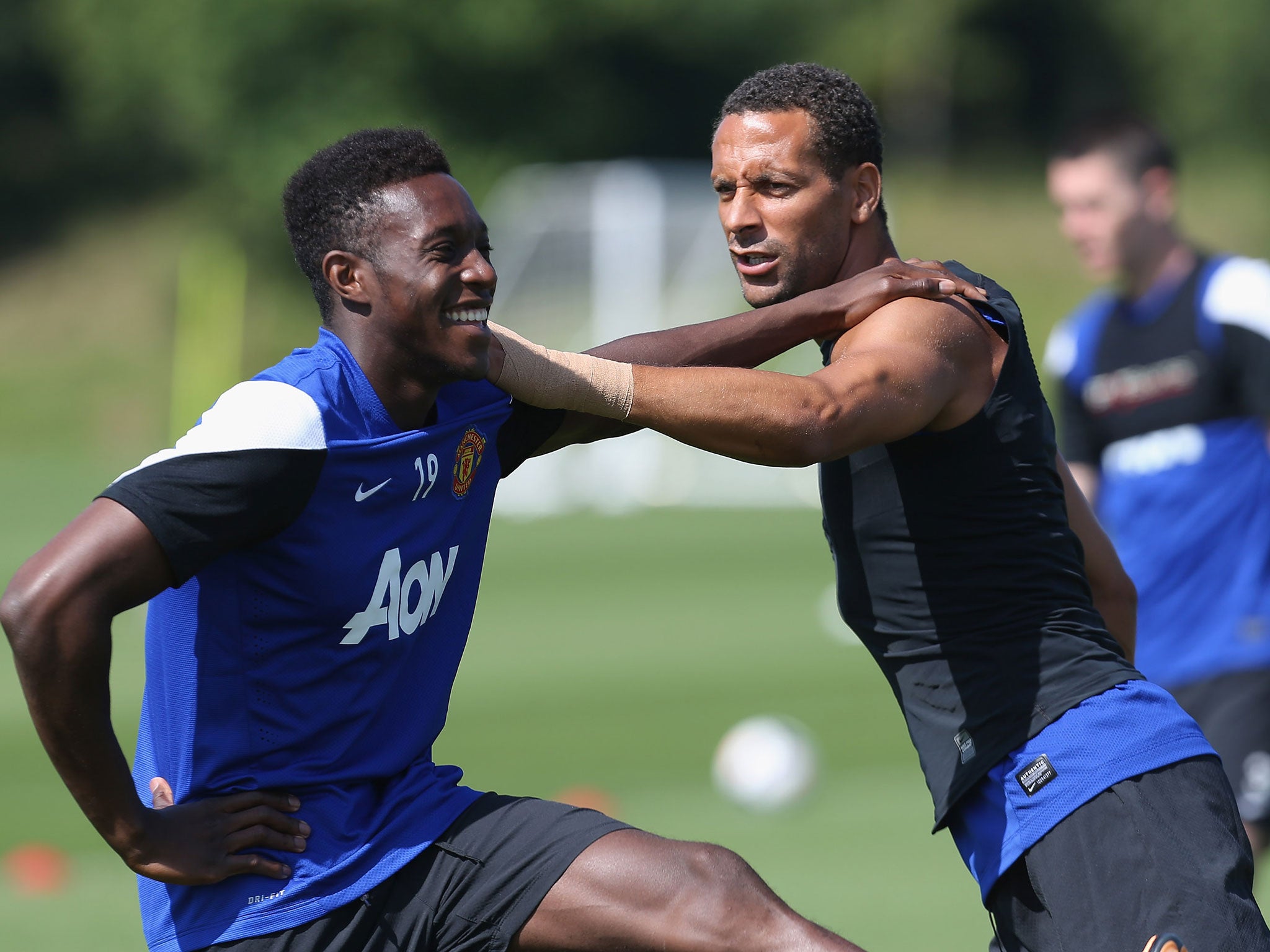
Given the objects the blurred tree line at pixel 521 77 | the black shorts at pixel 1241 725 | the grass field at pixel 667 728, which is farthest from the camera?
the blurred tree line at pixel 521 77

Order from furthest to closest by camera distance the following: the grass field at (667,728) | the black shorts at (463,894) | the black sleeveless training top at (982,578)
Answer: the grass field at (667,728)
the black sleeveless training top at (982,578)
the black shorts at (463,894)

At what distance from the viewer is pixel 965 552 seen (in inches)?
155

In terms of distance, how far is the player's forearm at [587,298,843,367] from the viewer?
415 centimetres

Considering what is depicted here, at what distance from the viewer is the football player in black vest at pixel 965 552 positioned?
3674mm

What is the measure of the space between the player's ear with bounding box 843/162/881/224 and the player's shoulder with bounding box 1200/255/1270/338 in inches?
103

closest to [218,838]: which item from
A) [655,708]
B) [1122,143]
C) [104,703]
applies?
[104,703]

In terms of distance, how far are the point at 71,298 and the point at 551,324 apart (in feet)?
62.6

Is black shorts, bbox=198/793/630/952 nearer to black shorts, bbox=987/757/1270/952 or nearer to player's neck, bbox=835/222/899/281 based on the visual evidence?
black shorts, bbox=987/757/1270/952

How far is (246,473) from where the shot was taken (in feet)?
11.5

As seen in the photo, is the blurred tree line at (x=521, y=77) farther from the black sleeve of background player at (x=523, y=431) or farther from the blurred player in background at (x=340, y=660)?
the blurred player in background at (x=340, y=660)

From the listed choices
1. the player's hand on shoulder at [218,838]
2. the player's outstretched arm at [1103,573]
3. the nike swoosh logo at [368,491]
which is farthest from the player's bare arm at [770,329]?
the player's hand on shoulder at [218,838]

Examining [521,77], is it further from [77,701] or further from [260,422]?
[77,701]

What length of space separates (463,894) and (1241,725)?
3496mm

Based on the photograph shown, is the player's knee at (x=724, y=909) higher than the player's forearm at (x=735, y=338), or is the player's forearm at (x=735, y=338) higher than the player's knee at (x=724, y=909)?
the player's forearm at (x=735, y=338)
